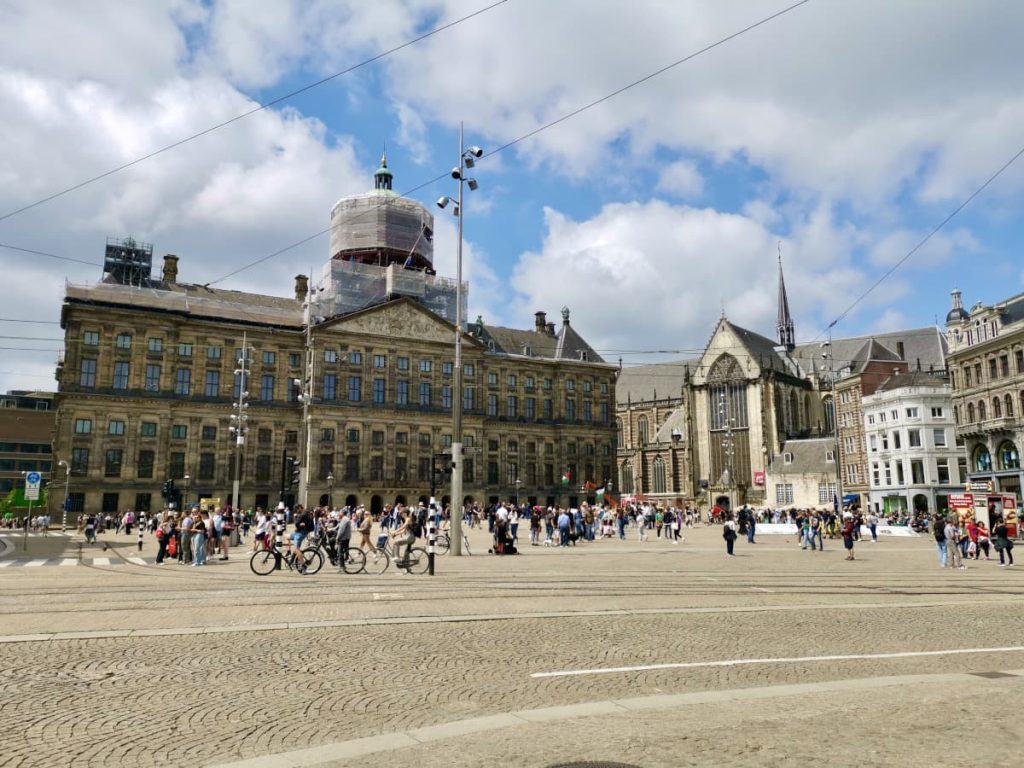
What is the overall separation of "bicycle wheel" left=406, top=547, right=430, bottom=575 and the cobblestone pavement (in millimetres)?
2768

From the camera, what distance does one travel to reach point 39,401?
389 feet

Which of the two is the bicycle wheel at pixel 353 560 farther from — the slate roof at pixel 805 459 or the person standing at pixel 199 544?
the slate roof at pixel 805 459

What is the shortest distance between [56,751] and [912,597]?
14224mm

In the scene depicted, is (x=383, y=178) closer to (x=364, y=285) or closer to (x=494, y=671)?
(x=364, y=285)

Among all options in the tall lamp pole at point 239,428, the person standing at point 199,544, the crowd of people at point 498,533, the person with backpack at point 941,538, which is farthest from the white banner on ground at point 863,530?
the person standing at point 199,544

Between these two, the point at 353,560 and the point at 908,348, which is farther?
the point at 908,348

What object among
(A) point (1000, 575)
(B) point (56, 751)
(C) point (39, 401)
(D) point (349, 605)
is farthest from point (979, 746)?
(C) point (39, 401)

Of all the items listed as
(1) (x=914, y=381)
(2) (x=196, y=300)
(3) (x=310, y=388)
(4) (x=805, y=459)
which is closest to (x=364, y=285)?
(3) (x=310, y=388)

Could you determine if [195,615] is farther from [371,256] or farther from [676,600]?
[371,256]

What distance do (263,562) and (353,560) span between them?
2.21m

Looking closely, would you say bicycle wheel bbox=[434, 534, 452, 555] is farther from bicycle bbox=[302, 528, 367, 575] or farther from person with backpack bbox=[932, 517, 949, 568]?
person with backpack bbox=[932, 517, 949, 568]

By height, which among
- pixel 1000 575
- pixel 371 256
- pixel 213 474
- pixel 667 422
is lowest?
pixel 1000 575

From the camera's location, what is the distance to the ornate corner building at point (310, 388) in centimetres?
5728

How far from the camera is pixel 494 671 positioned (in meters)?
7.47
